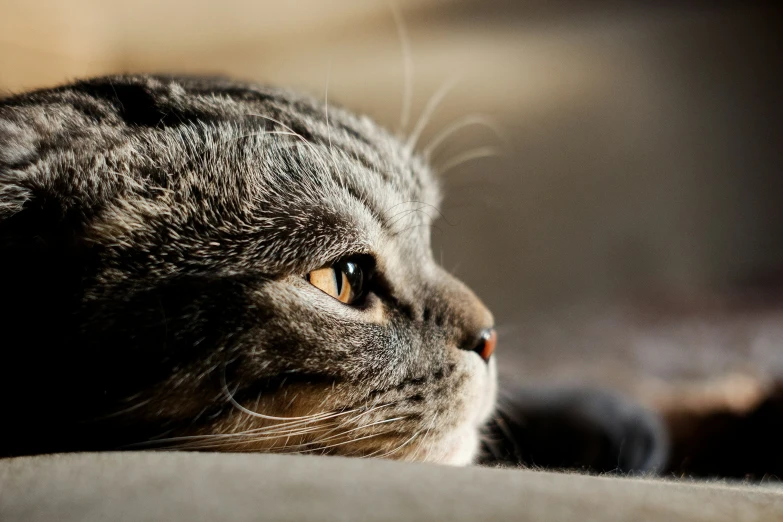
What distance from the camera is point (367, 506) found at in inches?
12.6

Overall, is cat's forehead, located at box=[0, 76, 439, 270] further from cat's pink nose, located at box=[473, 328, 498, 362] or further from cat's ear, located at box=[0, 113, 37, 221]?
cat's pink nose, located at box=[473, 328, 498, 362]

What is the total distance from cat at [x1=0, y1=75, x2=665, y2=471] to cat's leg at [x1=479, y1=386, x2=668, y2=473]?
305mm

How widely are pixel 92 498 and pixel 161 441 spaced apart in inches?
6.3

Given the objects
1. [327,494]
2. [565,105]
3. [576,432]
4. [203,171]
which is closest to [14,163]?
[203,171]

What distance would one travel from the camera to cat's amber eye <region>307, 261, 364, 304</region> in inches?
24.1

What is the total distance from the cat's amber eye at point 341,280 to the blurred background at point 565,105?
46.5 inches

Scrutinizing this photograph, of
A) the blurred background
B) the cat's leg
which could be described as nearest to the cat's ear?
the cat's leg

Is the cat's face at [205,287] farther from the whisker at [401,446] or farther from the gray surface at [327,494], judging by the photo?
the gray surface at [327,494]

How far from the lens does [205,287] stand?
54 centimetres

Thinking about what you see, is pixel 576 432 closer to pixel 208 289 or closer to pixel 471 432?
pixel 471 432

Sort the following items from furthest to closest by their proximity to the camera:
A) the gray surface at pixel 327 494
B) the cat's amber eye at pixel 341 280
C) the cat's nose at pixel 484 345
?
the cat's nose at pixel 484 345
the cat's amber eye at pixel 341 280
the gray surface at pixel 327 494

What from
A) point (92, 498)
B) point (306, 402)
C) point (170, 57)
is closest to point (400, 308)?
point (306, 402)

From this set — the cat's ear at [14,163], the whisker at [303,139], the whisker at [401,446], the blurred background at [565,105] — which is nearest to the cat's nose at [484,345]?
the whisker at [401,446]

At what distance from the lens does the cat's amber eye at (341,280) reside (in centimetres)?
61
